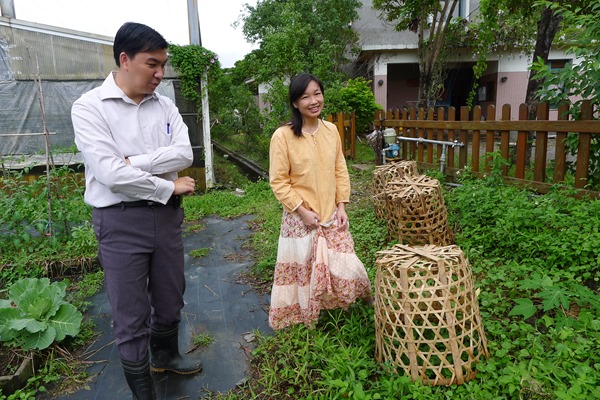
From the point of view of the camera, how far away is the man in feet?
6.35

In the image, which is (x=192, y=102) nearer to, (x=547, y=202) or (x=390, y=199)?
(x=390, y=199)

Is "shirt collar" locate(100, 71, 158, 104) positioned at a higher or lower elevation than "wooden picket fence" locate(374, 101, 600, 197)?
higher

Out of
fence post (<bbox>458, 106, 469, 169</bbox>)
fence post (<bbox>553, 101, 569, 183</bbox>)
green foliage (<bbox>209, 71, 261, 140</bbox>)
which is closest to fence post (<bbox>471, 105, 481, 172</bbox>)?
fence post (<bbox>458, 106, 469, 169</bbox>)

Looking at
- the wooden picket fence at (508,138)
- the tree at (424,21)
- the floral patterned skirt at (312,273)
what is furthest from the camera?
the tree at (424,21)

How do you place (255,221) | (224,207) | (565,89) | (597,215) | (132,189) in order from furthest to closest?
(224,207) → (255,221) → (565,89) → (597,215) → (132,189)

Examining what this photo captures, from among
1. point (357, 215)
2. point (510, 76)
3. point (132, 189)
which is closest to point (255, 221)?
point (357, 215)

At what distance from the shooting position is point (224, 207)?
23.0 feet

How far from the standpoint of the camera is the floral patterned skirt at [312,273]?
8.41ft

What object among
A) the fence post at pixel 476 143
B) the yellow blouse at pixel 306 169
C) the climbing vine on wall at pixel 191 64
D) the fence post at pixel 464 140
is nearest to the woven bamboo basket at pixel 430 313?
the yellow blouse at pixel 306 169

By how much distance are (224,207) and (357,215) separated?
2.69 m

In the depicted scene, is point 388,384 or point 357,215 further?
point 357,215

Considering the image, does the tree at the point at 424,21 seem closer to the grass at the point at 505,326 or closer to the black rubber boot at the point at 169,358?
the grass at the point at 505,326

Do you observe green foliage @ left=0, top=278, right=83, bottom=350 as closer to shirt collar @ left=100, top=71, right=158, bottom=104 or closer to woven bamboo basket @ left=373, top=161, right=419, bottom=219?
shirt collar @ left=100, top=71, right=158, bottom=104

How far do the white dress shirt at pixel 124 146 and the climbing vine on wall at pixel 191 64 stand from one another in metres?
6.26
